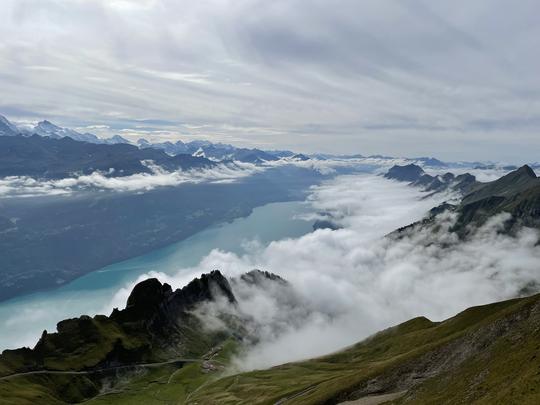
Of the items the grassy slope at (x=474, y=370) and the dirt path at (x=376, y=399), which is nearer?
the grassy slope at (x=474, y=370)

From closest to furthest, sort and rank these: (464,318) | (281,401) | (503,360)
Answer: (503,360), (281,401), (464,318)

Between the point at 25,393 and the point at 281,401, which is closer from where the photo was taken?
the point at 281,401

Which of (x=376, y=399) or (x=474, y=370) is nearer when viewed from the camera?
(x=474, y=370)

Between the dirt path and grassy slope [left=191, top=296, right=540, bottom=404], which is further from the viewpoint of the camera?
the dirt path

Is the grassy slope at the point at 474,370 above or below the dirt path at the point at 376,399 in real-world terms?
above

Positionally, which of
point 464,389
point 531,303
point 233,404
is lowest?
point 233,404

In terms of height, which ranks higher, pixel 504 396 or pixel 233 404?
pixel 504 396

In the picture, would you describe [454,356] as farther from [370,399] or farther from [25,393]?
[25,393]

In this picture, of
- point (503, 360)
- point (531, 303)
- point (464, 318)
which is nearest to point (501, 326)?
point (531, 303)

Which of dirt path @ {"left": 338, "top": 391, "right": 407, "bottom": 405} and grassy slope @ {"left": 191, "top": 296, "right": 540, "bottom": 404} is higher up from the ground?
grassy slope @ {"left": 191, "top": 296, "right": 540, "bottom": 404}

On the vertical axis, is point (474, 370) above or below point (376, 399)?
above

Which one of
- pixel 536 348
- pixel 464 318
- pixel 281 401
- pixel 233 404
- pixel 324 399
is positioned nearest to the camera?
pixel 536 348
